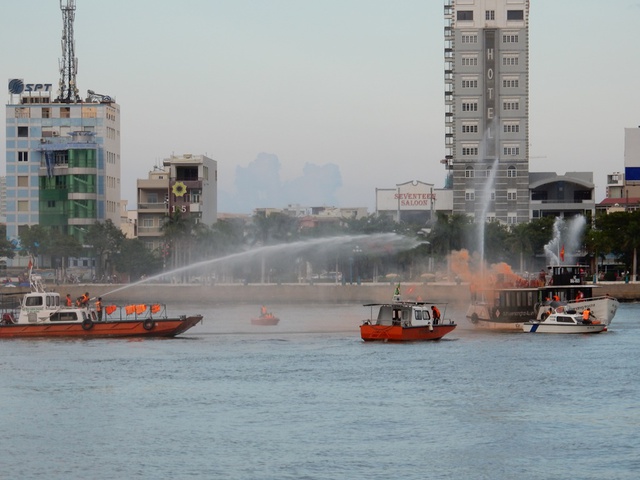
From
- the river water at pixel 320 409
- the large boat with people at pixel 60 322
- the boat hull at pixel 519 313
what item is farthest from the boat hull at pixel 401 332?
the boat hull at pixel 519 313

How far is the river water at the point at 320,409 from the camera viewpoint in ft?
184

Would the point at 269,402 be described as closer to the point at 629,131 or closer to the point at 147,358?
the point at 147,358

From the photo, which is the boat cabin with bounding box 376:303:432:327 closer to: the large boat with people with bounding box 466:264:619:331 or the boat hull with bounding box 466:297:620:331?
the boat hull with bounding box 466:297:620:331

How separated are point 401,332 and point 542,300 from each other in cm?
2542

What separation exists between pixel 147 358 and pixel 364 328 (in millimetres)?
17966

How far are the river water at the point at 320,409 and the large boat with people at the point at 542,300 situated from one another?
8.81 m

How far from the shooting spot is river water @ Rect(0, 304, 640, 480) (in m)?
56.2

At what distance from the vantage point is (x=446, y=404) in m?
72.0

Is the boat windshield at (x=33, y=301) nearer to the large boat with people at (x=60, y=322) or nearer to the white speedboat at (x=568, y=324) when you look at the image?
the large boat with people at (x=60, y=322)

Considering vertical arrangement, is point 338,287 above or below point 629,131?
below

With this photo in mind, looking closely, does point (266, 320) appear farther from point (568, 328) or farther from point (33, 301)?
point (33, 301)

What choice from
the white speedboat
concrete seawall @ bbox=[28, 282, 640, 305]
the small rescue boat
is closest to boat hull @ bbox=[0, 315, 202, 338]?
the small rescue boat

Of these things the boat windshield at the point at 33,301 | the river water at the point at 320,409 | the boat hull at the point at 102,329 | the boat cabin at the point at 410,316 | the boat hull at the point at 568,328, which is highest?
the boat windshield at the point at 33,301

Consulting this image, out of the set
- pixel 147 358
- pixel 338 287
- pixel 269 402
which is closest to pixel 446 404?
pixel 269 402
